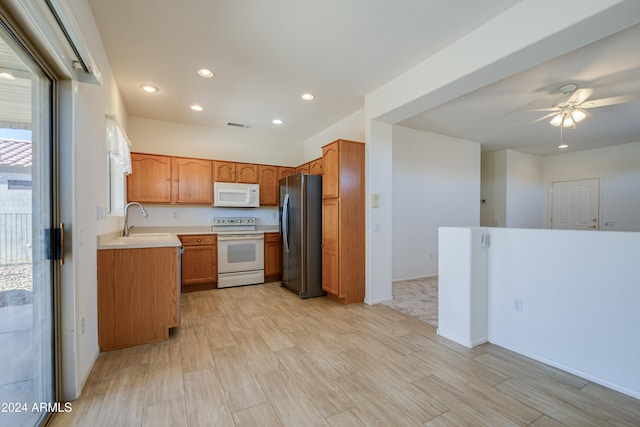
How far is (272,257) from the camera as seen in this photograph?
4910 mm

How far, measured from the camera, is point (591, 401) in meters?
1.76

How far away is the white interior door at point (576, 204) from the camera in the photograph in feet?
20.5

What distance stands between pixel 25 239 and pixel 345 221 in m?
2.95

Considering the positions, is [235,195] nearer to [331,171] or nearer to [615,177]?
[331,171]

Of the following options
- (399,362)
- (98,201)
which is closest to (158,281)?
(98,201)

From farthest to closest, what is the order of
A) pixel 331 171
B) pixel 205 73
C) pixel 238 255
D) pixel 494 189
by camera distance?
pixel 494 189, pixel 238 255, pixel 331 171, pixel 205 73

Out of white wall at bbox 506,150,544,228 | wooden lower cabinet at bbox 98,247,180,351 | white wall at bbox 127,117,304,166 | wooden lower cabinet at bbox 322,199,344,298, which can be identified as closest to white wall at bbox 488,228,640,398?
wooden lower cabinet at bbox 322,199,344,298

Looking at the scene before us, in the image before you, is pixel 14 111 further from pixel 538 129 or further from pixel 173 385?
pixel 538 129

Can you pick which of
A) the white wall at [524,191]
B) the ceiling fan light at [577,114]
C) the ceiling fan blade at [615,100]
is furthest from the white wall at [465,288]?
the white wall at [524,191]

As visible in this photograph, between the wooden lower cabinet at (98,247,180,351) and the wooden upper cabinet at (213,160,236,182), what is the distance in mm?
2354

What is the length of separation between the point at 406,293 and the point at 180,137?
4.66 m

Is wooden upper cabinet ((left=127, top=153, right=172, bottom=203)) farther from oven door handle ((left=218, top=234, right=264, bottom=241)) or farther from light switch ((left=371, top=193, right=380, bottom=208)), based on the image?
light switch ((left=371, top=193, right=380, bottom=208))

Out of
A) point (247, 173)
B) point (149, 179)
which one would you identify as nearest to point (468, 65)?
point (247, 173)

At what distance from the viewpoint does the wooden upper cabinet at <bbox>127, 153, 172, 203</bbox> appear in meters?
4.22
